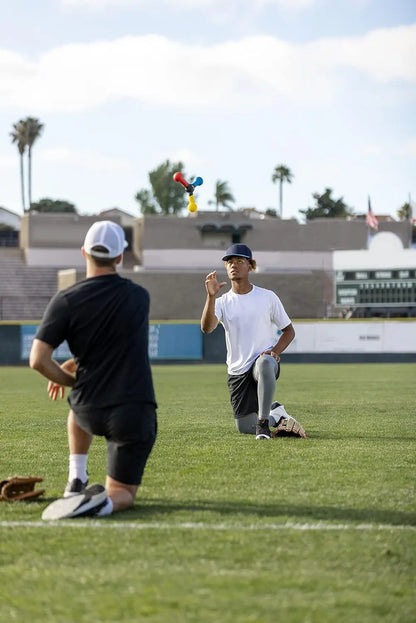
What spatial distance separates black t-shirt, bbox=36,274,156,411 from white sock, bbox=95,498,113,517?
0.53 m

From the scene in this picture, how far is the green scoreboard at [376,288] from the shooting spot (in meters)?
50.8

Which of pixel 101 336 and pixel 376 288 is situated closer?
pixel 101 336

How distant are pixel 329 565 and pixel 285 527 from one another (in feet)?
2.75

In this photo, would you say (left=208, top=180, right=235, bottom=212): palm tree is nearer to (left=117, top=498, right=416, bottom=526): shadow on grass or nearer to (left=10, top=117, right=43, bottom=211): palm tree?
(left=10, top=117, right=43, bottom=211): palm tree

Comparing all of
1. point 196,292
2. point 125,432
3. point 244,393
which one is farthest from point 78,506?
point 196,292

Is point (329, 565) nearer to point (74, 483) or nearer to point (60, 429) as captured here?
point (74, 483)

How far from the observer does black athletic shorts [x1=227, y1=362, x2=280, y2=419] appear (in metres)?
10.0

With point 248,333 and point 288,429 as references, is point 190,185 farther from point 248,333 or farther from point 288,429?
point 288,429

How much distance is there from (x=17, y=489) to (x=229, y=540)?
1.82 meters

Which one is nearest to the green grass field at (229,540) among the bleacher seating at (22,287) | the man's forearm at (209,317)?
the man's forearm at (209,317)

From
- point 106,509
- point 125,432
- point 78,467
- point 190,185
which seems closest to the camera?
point 106,509

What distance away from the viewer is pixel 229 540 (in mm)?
4895

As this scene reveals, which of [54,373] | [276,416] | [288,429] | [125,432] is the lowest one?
[288,429]

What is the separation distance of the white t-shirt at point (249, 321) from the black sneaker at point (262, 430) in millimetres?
Result: 557
